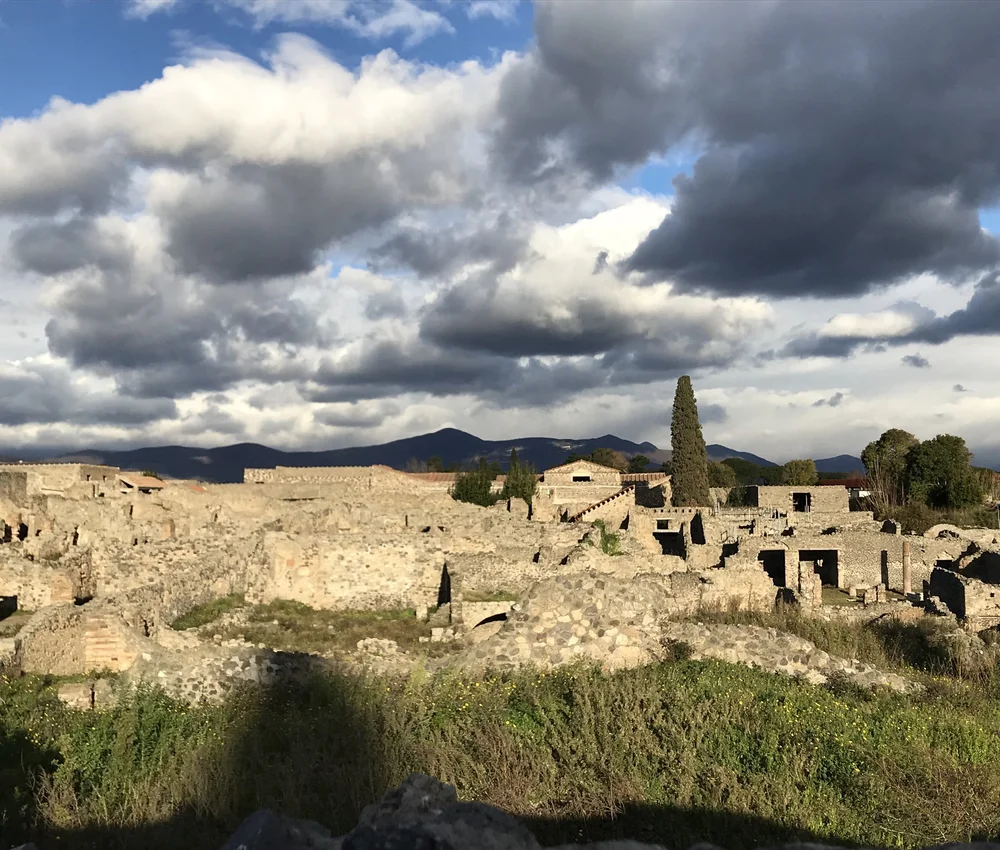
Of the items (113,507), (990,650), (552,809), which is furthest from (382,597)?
(552,809)

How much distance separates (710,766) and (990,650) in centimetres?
823

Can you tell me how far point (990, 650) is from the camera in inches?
496

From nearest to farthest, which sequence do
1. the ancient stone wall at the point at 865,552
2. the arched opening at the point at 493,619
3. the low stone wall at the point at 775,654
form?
the low stone wall at the point at 775,654, the arched opening at the point at 493,619, the ancient stone wall at the point at 865,552

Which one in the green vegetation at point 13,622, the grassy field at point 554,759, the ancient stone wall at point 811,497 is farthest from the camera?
the ancient stone wall at point 811,497

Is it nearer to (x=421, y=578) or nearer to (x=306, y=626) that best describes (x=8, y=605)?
(x=306, y=626)

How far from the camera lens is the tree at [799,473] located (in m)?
84.7

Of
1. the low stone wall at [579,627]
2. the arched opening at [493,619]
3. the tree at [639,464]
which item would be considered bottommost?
the arched opening at [493,619]

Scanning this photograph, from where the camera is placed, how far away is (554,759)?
7.31 m

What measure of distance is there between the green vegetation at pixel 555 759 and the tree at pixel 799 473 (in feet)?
258

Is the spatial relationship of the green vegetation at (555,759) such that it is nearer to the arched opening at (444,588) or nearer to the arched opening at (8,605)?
the arched opening at (8,605)

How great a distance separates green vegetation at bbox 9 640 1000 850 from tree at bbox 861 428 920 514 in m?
48.6

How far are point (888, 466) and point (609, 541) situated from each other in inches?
1841

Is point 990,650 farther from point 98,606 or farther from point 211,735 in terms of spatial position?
point 98,606

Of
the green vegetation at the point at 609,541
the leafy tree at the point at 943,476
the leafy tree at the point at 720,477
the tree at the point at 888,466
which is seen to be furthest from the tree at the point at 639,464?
the green vegetation at the point at 609,541
